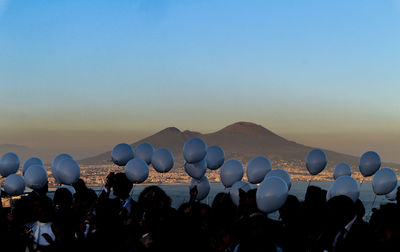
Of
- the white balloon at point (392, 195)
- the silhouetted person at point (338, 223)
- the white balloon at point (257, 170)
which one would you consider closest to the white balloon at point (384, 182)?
the white balloon at point (392, 195)

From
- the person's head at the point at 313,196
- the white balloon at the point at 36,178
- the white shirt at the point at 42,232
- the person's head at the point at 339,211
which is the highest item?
the person's head at the point at 339,211

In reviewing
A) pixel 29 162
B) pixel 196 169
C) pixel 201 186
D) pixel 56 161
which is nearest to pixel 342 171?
pixel 201 186

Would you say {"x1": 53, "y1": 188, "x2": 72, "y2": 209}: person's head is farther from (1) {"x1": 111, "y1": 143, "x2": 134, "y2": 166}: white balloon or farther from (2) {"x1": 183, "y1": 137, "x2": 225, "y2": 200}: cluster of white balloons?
(1) {"x1": 111, "y1": 143, "x2": 134, "y2": 166}: white balloon

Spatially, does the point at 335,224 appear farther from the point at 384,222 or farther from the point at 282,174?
the point at 282,174

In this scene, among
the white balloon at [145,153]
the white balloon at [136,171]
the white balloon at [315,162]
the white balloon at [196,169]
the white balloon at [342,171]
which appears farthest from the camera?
the white balloon at [342,171]

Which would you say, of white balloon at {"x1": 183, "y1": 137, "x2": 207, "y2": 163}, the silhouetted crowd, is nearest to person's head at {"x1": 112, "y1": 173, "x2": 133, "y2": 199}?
the silhouetted crowd

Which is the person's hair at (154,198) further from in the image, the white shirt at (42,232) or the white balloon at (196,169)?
the white balloon at (196,169)

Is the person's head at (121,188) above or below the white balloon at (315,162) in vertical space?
above
